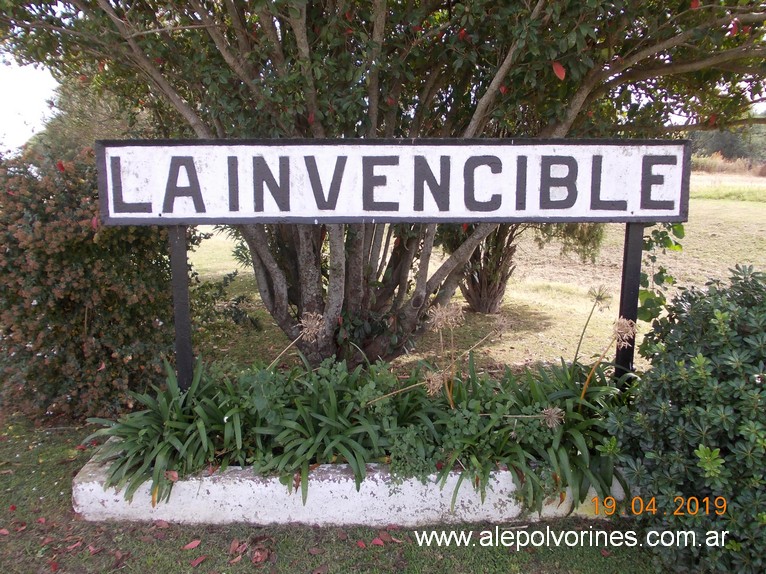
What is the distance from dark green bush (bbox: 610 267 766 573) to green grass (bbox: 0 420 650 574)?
44 cm

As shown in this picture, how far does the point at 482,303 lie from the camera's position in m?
7.83

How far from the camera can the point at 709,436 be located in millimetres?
2363

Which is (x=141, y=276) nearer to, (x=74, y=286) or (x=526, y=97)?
(x=74, y=286)

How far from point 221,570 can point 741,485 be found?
2.41 metres

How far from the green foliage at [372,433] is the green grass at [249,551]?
0.24 metres

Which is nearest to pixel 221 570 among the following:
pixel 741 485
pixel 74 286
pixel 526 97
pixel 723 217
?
pixel 74 286

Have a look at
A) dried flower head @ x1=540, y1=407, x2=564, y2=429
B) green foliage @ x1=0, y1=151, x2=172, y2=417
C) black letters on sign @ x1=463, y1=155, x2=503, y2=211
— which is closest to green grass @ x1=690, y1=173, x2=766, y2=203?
black letters on sign @ x1=463, y1=155, x2=503, y2=211

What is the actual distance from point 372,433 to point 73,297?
7.35ft

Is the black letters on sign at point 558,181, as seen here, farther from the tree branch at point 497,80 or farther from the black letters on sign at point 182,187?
the black letters on sign at point 182,187

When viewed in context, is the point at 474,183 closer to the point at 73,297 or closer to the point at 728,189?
the point at 73,297

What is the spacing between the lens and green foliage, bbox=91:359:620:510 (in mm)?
2912

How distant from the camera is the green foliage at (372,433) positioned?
2912mm

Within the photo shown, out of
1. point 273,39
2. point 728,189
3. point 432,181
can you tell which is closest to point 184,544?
point 432,181
